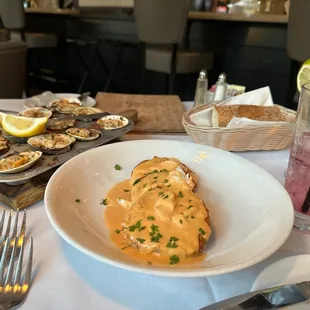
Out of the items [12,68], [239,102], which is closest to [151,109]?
[239,102]

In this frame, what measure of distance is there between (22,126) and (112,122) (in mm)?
220

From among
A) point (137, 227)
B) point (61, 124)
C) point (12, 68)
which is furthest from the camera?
point (12, 68)

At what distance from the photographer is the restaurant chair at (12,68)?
233 cm

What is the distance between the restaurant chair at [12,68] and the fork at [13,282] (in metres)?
2.02

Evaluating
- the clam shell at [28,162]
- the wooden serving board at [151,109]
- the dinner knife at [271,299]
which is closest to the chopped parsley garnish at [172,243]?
the dinner knife at [271,299]

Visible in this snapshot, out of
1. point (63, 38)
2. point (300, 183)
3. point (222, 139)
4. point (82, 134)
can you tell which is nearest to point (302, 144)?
point (300, 183)

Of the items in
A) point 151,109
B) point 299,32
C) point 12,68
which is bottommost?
point 12,68

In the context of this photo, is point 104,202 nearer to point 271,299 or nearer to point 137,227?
point 137,227

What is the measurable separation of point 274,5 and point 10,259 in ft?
12.0

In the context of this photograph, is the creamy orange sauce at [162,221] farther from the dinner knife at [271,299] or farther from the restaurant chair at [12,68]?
the restaurant chair at [12,68]

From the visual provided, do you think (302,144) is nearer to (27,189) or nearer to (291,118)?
(291,118)

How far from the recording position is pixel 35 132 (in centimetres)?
89

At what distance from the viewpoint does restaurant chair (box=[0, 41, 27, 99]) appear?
7.65 ft

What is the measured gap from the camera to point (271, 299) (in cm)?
45
